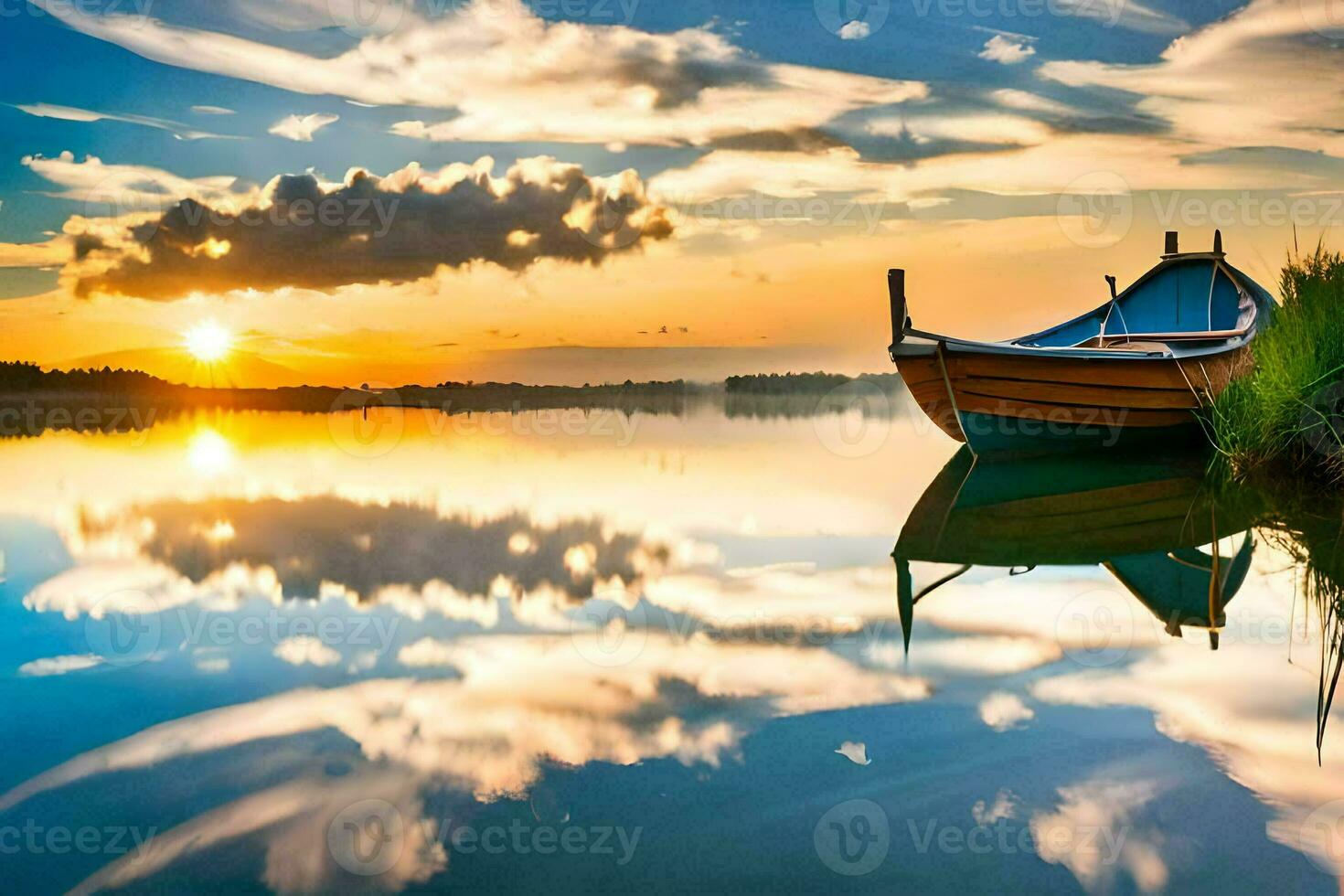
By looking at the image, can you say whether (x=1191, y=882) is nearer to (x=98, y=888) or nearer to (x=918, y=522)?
(x=98, y=888)

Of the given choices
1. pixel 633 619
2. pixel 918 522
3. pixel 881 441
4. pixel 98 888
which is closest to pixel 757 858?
pixel 98 888

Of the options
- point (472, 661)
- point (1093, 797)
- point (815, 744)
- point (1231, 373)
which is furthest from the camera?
point (1231, 373)

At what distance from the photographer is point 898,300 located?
12.4 m

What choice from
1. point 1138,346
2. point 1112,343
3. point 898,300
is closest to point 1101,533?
point 898,300

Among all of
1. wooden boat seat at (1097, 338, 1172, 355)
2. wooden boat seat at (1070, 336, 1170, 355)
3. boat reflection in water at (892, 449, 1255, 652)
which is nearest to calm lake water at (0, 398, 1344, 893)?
boat reflection in water at (892, 449, 1255, 652)

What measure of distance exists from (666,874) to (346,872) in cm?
79

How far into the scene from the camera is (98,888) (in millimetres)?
2697

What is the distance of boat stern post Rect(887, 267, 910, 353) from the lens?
12250mm

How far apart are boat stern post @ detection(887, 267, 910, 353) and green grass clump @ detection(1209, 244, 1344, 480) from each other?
3.49 meters

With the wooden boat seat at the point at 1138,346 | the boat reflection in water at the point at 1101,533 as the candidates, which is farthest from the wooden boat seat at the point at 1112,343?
the boat reflection in water at the point at 1101,533

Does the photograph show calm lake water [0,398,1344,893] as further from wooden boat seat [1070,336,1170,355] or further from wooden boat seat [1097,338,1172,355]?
wooden boat seat [1070,336,1170,355]

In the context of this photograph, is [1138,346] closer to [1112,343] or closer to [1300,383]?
[1112,343]

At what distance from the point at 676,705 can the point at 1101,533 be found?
209 inches

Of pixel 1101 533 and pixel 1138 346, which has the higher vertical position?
pixel 1138 346
